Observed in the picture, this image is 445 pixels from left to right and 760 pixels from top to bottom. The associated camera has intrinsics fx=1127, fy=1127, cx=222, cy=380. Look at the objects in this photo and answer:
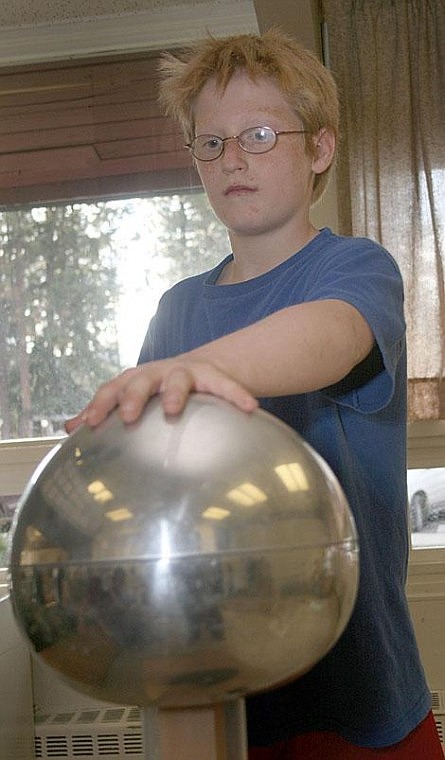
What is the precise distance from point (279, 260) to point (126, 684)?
2.30 ft

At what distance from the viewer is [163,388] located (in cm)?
63

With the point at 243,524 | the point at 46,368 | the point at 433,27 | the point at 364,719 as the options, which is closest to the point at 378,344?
the point at 243,524

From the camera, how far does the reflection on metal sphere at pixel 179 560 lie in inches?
22.8

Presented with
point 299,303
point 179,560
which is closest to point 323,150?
point 299,303

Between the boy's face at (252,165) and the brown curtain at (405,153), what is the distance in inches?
90.2

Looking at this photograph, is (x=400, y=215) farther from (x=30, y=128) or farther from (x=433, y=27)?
(x=30, y=128)

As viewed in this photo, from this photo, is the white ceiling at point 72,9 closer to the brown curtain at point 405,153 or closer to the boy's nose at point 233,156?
the brown curtain at point 405,153

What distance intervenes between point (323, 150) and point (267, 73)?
0.16 m

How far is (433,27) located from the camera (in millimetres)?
3467

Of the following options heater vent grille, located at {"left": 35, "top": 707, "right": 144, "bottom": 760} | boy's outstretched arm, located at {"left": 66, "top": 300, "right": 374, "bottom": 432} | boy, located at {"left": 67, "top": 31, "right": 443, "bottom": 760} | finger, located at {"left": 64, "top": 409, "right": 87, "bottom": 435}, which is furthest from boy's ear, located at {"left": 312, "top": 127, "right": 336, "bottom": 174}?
heater vent grille, located at {"left": 35, "top": 707, "right": 144, "bottom": 760}

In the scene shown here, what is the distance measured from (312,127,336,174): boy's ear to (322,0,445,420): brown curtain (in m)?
2.16

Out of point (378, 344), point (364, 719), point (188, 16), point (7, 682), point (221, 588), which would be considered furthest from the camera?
point (188, 16)

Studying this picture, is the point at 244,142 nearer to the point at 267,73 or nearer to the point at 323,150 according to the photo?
the point at 267,73

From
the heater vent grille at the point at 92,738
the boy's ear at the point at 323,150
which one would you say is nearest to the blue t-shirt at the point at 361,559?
A: the boy's ear at the point at 323,150
